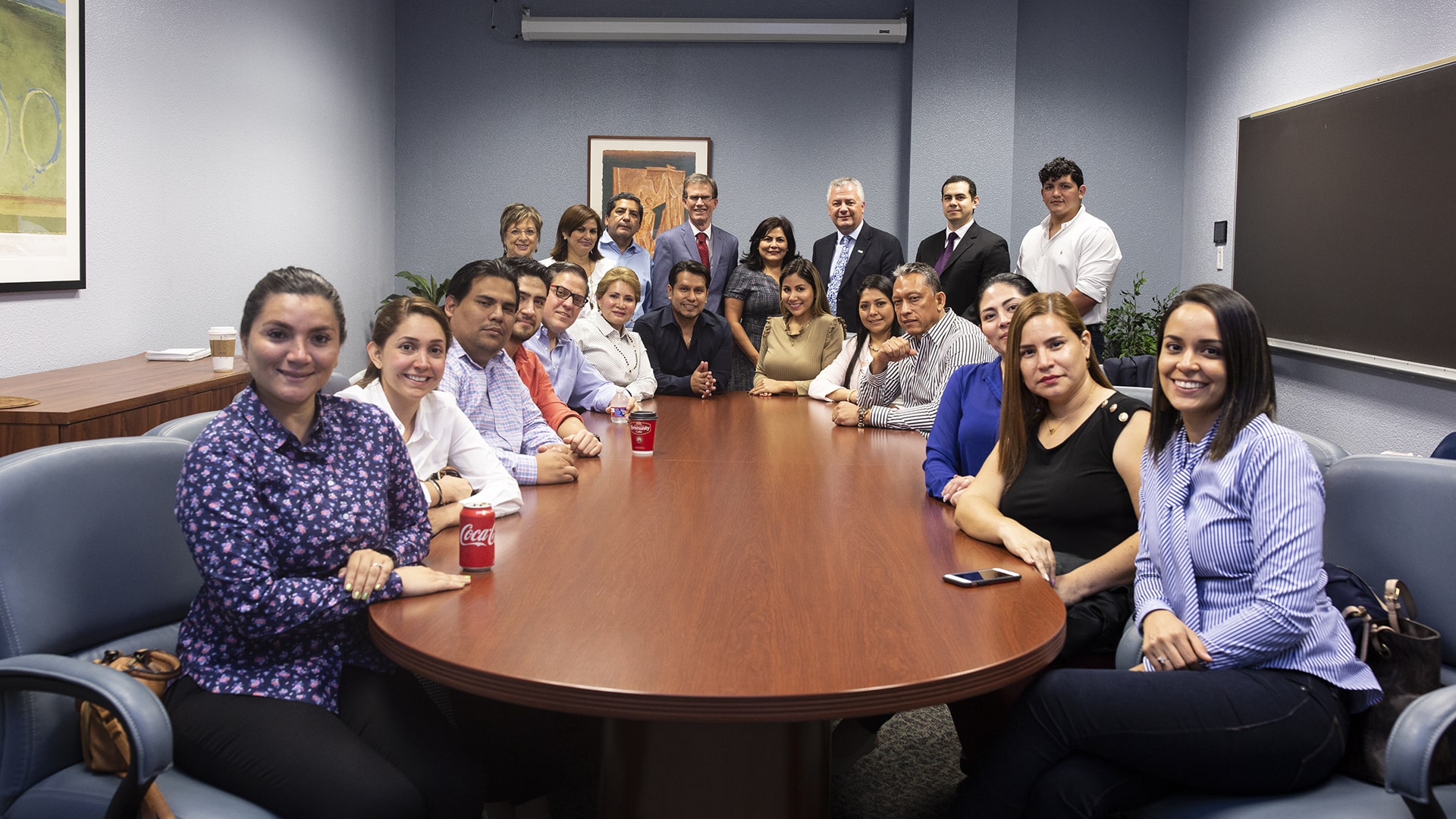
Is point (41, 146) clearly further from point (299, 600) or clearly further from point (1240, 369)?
point (1240, 369)

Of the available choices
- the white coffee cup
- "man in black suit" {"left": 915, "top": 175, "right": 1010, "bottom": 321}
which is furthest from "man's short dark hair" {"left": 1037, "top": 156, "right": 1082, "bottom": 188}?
the white coffee cup

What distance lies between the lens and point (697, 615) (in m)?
1.68

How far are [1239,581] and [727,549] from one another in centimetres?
93

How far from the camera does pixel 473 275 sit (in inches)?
112

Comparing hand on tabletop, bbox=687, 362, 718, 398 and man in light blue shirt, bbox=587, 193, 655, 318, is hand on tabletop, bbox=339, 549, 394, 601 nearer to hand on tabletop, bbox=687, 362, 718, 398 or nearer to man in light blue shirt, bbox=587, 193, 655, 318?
hand on tabletop, bbox=687, 362, 718, 398

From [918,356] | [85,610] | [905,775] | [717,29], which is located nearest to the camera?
[85,610]

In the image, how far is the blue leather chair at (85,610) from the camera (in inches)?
56.4

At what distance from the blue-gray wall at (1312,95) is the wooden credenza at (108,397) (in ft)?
15.4

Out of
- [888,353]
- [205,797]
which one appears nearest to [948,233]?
[888,353]

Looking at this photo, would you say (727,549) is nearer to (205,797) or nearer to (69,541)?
(205,797)

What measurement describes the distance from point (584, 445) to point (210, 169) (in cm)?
301

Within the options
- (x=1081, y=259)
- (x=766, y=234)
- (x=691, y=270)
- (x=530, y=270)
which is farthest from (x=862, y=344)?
(x=1081, y=259)

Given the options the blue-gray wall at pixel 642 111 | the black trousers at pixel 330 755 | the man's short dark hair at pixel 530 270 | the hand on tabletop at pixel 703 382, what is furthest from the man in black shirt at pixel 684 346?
the black trousers at pixel 330 755

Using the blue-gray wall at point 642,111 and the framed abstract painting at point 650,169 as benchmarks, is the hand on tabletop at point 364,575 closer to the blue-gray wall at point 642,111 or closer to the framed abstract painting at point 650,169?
the framed abstract painting at point 650,169
